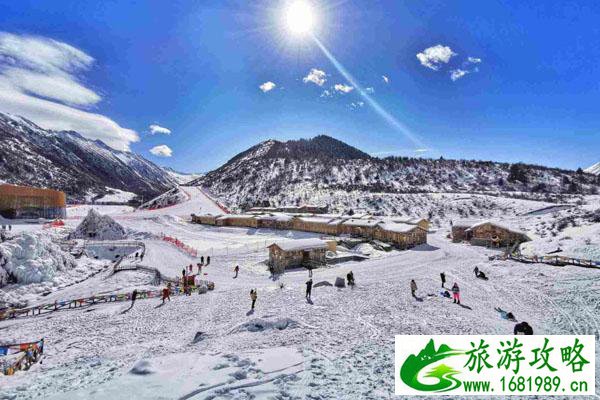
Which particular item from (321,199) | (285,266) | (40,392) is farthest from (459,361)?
(321,199)

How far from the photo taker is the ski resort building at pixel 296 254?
117 ft

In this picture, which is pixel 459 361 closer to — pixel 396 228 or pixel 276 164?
pixel 396 228

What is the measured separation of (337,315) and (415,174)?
128 meters

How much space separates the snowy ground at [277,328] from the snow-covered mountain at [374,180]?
240 feet

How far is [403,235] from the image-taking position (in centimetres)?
4969

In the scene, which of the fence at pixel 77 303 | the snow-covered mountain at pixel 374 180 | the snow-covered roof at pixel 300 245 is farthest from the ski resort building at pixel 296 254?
the snow-covered mountain at pixel 374 180

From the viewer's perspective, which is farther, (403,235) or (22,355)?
(403,235)

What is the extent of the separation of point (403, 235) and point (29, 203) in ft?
255

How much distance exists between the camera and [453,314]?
1864cm

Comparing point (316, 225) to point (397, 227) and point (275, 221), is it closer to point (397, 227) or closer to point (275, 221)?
point (275, 221)

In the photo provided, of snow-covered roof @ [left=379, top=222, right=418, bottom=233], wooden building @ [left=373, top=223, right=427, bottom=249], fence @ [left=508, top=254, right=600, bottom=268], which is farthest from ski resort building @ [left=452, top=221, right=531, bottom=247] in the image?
fence @ [left=508, top=254, right=600, bottom=268]

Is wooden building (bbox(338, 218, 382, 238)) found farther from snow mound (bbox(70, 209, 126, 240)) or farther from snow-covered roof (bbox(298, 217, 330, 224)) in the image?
snow mound (bbox(70, 209, 126, 240))

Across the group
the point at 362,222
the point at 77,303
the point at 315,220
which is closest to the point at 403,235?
the point at 362,222

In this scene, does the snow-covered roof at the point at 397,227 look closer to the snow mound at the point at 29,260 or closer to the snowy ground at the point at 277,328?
the snowy ground at the point at 277,328
